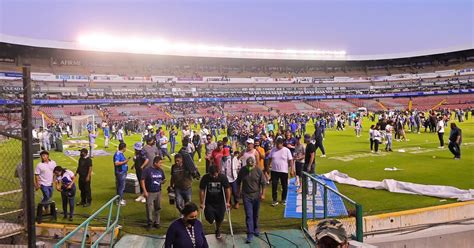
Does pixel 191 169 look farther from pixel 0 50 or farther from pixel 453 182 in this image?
pixel 0 50

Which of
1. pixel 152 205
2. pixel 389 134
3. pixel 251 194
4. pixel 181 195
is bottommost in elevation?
pixel 152 205

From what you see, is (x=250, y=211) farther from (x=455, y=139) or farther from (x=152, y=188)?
(x=455, y=139)

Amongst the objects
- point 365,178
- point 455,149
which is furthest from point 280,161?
point 455,149

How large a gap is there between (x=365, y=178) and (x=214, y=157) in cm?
528

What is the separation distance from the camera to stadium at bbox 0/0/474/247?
23.9ft

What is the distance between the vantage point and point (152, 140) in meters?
10.4

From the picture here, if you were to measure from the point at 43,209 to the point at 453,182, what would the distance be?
11.1m

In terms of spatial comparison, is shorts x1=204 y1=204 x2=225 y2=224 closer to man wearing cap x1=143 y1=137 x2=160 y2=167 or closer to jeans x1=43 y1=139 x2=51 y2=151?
man wearing cap x1=143 y1=137 x2=160 y2=167

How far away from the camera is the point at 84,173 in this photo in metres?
9.74

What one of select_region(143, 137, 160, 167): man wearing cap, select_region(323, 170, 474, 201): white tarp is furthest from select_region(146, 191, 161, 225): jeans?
select_region(323, 170, 474, 201): white tarp

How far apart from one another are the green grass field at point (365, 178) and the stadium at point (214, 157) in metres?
0.07

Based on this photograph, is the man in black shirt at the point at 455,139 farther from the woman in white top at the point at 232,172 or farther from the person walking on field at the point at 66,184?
the person walking on field at the point at 66,184

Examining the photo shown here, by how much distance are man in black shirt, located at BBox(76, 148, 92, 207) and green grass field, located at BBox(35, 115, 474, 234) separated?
12.2 inches

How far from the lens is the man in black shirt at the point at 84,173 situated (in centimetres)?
968
